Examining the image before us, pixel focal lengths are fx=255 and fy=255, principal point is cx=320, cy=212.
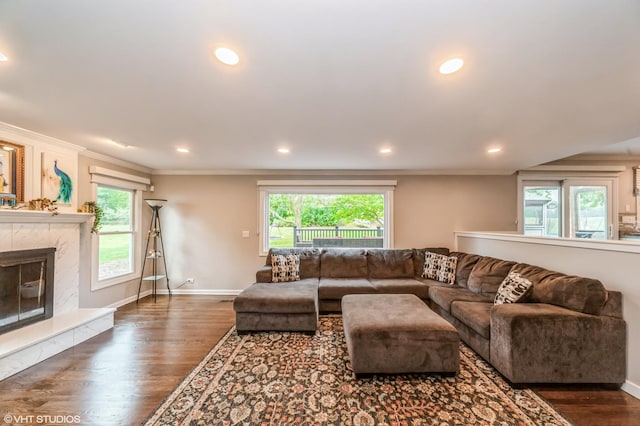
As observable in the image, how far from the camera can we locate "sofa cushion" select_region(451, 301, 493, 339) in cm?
229

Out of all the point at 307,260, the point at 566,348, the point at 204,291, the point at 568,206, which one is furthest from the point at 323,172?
the point at 568,206

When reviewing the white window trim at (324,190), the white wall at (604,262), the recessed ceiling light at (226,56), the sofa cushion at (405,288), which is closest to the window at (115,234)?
the white window trim at (324,190)

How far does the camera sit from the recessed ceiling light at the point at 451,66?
1.52 m

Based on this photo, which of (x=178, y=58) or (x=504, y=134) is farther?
(x=504, y=134)

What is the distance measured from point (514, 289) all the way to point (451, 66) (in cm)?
211

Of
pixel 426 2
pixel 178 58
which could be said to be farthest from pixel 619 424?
pixel 178 58

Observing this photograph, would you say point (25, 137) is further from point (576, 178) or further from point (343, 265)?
point (576, 178)

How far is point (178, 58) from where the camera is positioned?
150cm

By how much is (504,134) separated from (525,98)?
2.98ft

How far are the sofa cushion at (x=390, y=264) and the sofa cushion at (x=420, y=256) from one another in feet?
0.24

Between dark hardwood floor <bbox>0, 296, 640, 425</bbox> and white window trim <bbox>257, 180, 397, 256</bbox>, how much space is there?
2025 millimetres

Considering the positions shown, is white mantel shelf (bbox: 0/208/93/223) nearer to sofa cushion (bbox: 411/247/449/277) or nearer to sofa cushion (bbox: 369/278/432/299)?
sofa cushion (bbox: 369/278/432/299)

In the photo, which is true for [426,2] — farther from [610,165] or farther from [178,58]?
[610,165]

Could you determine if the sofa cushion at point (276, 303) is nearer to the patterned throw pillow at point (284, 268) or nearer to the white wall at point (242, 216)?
the patterned throw pillow at point (284, 268)
